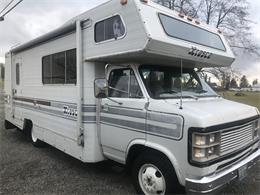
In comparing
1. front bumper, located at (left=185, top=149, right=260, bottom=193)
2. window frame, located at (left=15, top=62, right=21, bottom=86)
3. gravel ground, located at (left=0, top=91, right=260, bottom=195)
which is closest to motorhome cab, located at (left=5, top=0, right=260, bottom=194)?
front bumper, located at (left=185, top=149, right=260, bottom=193)

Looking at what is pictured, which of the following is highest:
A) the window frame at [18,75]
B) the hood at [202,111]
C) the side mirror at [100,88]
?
the window frame at [18,75]

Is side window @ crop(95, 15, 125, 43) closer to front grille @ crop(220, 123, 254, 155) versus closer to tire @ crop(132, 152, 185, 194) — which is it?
tire @ crop(132, 152, 185, 194)

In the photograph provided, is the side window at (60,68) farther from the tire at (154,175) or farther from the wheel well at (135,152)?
the tire at (154,175)

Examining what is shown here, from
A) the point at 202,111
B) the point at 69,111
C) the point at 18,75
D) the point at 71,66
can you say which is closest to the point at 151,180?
the point at 202,111

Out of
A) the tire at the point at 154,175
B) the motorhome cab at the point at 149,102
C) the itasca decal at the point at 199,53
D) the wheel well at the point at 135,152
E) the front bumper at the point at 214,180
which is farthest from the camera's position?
the itasca decal at the point at 199,53

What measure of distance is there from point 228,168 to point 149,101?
1.45 m

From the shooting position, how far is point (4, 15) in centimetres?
1170

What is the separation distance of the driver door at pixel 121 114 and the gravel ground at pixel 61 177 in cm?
58

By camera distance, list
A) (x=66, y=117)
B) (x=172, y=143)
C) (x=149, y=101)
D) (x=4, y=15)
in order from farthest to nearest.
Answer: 1. (x=4, y=15)
2. (x=66, y=117)
3. (x=149, y=101)
4. (x=172, y=143)

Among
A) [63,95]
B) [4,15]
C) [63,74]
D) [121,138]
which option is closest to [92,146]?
[121,138]

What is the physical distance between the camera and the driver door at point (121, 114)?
426 cm

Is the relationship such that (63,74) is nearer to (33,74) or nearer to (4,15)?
(33,74)

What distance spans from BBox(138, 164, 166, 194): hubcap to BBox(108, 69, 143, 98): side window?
1.12 metres

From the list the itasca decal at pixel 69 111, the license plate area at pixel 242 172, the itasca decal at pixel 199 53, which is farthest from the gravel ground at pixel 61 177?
the itasca decal at pixel 199 53
